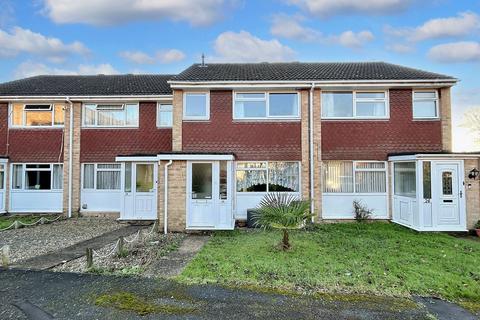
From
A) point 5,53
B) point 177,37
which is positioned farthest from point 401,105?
point 5,53

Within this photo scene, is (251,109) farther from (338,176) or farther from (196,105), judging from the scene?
(338,176)

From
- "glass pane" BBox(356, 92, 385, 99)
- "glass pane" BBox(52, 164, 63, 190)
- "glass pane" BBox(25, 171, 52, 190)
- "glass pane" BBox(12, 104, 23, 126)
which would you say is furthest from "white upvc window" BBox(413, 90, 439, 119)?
"glass pane" BBox(12, 104, 23, 126)

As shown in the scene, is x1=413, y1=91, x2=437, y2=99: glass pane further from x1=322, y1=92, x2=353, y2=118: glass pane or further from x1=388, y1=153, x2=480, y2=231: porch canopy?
x1=388, y1=153, x2=480, y2=231: porch canopy

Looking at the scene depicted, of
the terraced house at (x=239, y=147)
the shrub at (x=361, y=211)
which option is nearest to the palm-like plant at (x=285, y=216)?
the terraced house at (x=239, y=147)

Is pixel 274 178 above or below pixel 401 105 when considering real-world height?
below

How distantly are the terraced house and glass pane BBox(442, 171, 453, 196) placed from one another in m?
0.03

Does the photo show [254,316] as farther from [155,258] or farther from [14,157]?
[14,157]

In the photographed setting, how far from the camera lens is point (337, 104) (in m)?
11.6

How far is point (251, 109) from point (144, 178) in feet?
17.7

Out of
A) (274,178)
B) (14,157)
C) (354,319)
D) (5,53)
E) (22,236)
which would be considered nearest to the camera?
(354,319)

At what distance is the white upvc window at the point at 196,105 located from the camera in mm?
11414

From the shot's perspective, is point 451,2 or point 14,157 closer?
point 451,2

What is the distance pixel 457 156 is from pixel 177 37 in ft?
46.2

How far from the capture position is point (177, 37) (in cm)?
1611
